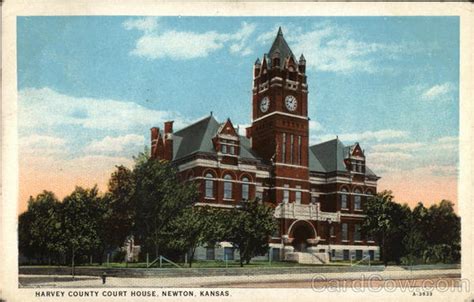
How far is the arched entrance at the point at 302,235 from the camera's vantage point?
Result: 33000 mm

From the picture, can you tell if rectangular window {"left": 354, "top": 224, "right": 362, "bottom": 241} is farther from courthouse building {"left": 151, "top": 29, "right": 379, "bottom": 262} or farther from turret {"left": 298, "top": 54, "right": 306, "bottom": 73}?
turret {"left": 298, "top": 54, "right": 306, "bottom": 73}

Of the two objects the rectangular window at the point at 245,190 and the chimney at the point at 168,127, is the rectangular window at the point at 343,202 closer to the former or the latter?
the rectangular window at the point at 245,190

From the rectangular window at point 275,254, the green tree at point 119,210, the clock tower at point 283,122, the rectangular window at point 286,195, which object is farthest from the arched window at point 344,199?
the green tree at point 119,210

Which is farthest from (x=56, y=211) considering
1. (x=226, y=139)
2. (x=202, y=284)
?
(x=226, y=139)

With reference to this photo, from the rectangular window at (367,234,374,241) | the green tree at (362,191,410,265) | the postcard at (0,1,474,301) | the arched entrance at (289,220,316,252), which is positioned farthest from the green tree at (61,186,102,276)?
the rectangular window at (367,234,374,241)

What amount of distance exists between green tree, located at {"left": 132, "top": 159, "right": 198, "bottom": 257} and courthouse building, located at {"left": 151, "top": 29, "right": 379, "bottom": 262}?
→ 2.67 metres

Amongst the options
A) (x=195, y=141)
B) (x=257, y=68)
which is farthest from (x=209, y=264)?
(x=257, y=68)

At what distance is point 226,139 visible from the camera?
3156cm

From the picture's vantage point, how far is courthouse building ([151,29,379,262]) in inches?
1209

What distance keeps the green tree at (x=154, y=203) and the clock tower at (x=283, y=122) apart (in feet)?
20.0

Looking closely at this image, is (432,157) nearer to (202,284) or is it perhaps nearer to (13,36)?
(202,284)

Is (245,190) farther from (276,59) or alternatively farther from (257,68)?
A: (257,68)

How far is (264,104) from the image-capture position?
3127 cm

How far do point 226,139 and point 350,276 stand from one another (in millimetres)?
10163
